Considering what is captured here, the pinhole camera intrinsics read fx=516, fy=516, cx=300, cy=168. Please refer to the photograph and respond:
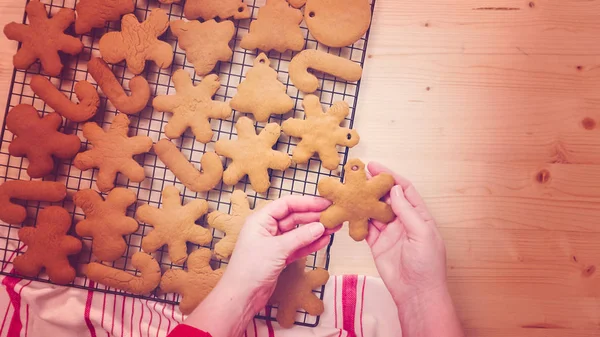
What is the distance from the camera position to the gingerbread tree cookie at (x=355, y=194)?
1.11 metres

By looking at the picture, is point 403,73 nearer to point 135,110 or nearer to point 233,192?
point 233,192

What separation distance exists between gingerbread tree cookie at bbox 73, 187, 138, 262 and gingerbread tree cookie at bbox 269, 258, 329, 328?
367 millimetres

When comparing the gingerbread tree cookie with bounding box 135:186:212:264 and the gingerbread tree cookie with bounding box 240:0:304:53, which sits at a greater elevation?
the gingerbread tree cookie with bounding box 240:0:304:53

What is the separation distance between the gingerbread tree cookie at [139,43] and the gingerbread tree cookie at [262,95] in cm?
19

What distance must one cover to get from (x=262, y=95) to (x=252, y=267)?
390 millimetres

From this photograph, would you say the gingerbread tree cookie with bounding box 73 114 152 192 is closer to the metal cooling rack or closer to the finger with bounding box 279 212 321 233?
the metal cooling rack

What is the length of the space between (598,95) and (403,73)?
20.0 inches

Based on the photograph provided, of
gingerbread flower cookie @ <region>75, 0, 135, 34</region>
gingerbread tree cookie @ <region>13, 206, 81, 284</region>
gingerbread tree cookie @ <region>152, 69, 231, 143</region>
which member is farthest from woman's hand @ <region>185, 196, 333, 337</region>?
gingerbread flower cookie @ <region>75, 0, 135, 34</region>

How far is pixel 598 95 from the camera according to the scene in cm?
132

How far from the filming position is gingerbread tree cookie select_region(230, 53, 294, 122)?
1.19 metres

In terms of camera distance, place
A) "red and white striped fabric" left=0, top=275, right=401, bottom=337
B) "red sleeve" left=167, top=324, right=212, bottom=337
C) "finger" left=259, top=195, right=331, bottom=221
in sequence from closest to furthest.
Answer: "red sleeve" left=167, top=324, right=212, bottom=337
"finger" left=259, top=195, right=331, bottom=221
"red and white striped fabric" left=0, top=275, right=401, bottom=337

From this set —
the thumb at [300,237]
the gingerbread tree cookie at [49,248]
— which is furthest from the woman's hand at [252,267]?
the gingerbread tree cookie at [49,248]

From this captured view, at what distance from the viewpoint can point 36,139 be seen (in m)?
1.20

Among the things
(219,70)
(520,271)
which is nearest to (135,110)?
(219,70)
